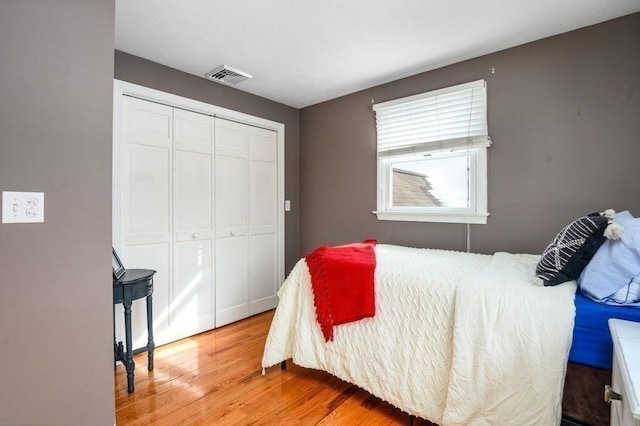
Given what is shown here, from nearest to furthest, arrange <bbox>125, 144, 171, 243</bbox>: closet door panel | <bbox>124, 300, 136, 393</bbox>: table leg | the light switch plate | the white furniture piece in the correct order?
the white furniture piece < the light switch plate < <bbox>124, 300, 136, 393</bbox>: table leg < <bbox>125, 144, 171, 243</bbox>: closet door panel

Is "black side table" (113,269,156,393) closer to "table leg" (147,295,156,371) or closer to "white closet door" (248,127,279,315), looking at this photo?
"table leg" (147,295,156,371)

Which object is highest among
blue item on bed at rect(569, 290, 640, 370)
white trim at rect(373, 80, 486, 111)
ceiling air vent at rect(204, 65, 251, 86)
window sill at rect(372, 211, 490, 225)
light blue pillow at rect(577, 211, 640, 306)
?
ceiling air vent at rect(204, 65, 251, 86)

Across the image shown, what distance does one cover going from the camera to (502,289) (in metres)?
1.43

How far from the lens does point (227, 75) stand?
276 cm

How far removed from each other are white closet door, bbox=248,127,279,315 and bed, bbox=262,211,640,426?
4.52 ft

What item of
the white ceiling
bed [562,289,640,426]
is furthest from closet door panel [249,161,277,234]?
bed [562,289,640,426]

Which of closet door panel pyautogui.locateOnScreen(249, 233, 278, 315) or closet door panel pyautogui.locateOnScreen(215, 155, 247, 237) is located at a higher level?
closet door panel pyautogui.locateOnScreen(215, 155, 247, 237)

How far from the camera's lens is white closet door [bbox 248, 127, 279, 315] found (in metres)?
3.30

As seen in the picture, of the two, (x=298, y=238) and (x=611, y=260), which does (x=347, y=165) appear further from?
(x=611, y=260)

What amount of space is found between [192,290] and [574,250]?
277cm

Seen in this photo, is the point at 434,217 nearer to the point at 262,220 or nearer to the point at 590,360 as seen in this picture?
the point at 590,360

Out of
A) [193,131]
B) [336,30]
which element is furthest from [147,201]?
[336,30]

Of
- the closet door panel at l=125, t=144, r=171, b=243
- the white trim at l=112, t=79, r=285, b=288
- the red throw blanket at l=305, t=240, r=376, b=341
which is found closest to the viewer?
the red throw blanket at l=305, t=240, r=376, b=341

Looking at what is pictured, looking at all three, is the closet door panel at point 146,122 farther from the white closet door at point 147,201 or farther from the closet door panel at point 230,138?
the closet door panel at point 230,138
